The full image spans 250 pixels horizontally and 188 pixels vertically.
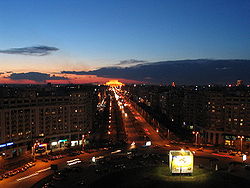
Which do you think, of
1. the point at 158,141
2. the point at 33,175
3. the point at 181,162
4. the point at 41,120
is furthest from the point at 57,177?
the point at 158,141

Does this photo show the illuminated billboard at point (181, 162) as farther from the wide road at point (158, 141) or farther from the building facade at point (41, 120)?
the building facade at point (41, 120)

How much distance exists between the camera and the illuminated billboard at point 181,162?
4777 centimetres

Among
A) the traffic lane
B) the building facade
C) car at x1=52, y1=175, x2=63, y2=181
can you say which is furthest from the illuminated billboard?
the building facade

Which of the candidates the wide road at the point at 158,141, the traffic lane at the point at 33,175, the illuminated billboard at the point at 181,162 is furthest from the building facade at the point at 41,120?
the illuminated billboard at the point at 181,162

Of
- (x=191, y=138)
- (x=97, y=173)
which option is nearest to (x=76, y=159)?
(x=97, y=173)

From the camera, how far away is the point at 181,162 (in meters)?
48.2

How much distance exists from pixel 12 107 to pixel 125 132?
4250cm

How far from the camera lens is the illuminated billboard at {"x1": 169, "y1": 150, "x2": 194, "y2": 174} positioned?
157 ft

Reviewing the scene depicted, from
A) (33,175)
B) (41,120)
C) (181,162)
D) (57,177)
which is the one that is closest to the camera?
(57,177)

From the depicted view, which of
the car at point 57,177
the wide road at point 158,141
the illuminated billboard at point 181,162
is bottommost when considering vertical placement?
the wide road at point 158,141

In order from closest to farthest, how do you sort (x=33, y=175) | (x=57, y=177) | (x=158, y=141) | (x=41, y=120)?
(x=57, y=177)
(x=33, y=175)
(x=41, y=120)
(x=158, y=141)

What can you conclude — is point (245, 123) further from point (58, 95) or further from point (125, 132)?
point (58, 95)

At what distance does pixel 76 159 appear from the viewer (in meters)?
59.6

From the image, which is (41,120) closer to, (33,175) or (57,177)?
(33,175)
